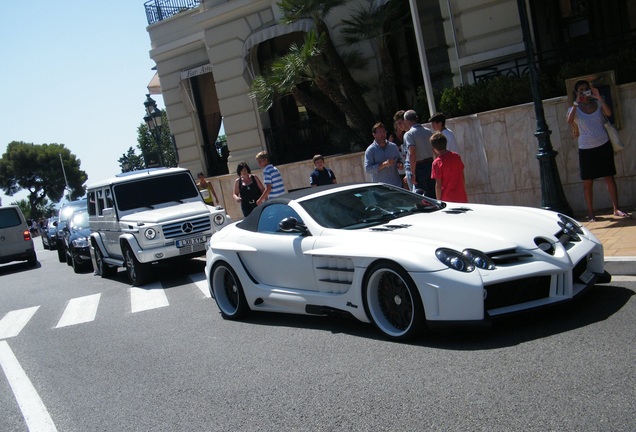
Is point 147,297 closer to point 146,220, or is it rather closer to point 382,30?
point 146,220

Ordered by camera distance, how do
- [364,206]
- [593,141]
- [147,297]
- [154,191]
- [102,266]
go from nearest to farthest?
[364,206]
[593,141]
[147,297]
[154,191]
[102,266]

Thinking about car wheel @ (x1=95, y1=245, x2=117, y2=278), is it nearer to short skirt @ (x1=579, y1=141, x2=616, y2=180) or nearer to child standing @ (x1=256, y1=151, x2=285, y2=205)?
child standing @ (x1=256, y1=151, x2=285, y2=205)

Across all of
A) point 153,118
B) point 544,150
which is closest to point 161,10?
point 153,118

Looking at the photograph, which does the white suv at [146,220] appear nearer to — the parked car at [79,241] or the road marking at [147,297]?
the road marking at [147,297]

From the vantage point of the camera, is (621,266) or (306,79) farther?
(306,79)

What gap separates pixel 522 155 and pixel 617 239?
3924 millimetres

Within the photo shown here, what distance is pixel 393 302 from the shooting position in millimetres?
6707

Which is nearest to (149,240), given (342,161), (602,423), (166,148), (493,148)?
(342,161)

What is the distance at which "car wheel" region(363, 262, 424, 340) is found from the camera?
21.0 feet

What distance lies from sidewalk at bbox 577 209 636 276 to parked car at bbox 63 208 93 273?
38.9ft

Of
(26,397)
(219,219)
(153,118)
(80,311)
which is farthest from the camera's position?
(153,118)

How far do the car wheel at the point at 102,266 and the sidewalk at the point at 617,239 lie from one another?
9.78 m

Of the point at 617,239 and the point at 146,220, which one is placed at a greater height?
the point at 146,220

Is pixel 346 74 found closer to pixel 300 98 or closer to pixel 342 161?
pixel 300 98
